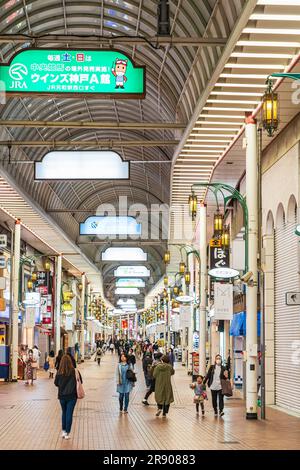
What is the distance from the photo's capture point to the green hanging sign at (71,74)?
1798 cm

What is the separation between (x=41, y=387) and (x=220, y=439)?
18.6m

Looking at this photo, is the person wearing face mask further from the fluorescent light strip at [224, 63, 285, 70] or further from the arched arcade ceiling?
the fluorescent light strip at [224, 63, 285, 70]

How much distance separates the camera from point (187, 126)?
24.1 metres

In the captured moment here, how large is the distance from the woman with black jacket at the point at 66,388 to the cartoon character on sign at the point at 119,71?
5607mm

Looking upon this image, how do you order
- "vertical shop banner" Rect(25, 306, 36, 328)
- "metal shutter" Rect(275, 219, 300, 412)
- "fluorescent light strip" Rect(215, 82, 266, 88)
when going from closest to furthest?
"fluorescent light strip" Rect(215, 82, 266, 88) < "metal shutter" Rect(275, 219, 300, 412) < "vertical shop banner" Rect(25, 306, 36, 328)

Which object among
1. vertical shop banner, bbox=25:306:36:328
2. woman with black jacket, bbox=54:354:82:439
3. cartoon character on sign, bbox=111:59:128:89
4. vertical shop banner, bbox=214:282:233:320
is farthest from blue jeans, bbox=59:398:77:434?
vertical shop banner, bbox=25:306:36:328

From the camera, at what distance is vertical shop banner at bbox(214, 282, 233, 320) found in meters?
27.0

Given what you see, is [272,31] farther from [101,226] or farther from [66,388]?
[101,226]

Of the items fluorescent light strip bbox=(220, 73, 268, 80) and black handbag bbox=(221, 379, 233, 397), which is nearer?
fluorescent light strip bbox=(220, 73, 268, 80)

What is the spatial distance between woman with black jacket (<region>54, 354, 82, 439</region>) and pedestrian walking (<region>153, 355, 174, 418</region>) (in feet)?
18.9

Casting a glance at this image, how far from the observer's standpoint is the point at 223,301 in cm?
2716

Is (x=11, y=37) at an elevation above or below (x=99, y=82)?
above
